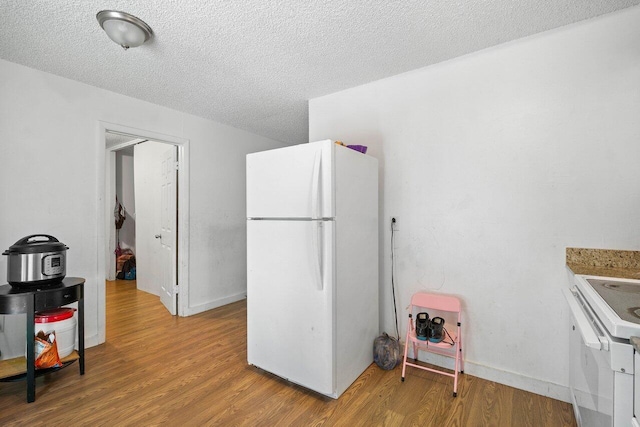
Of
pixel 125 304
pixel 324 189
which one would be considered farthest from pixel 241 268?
pixel 324 189

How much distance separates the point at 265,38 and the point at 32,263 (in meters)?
2.26

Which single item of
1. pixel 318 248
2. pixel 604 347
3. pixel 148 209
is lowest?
pixel 604 347

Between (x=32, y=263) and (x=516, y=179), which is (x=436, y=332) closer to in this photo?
(x=516, y=179)

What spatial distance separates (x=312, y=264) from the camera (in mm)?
2012

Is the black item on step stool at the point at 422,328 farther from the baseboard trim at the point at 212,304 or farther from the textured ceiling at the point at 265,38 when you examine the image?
the baseboard trim at the point at 212,304

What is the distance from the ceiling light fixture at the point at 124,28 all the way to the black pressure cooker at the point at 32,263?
1467 mm

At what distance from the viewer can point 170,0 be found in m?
1.66

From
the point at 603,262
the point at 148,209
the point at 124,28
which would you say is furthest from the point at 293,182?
the point at 148,209

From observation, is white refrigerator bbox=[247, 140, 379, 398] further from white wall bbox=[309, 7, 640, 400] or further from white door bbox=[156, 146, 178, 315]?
white door bbox=[156, 146, 178, 315]

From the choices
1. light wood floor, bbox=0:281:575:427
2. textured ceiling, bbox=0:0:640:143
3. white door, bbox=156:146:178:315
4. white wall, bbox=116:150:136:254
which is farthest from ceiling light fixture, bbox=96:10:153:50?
white wall, bbox=116:150:136:254

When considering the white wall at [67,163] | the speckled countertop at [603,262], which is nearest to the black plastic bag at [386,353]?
the speckled countertop at [603,262]

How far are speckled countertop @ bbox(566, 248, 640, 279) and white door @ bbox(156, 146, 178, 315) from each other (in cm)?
382

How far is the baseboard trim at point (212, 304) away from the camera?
3.62 meters

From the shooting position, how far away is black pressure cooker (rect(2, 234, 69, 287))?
2031 mm
